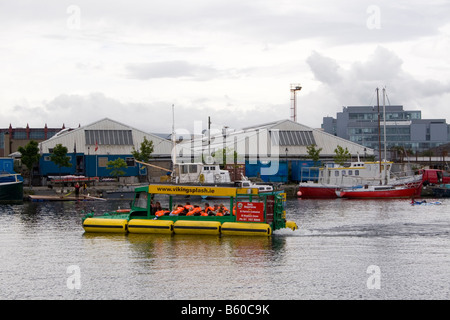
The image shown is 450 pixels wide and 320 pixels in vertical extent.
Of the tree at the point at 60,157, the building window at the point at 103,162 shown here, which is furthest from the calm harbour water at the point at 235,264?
the building window at the point at 103,162

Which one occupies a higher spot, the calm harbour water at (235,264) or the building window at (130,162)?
the building window at (130,162)

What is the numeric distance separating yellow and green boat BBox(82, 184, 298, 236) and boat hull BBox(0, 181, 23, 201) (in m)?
36.9

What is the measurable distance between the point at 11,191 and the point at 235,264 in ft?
169

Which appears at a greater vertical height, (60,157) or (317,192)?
(60,157)

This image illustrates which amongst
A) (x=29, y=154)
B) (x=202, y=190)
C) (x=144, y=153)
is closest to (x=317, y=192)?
(x=144, y=153)

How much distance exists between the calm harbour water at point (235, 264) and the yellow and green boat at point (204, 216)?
0.58m

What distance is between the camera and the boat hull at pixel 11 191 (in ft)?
236

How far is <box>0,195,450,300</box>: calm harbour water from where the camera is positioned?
23.3 meters

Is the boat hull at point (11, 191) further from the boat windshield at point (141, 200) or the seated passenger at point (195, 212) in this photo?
the seated passenger at point (195, 212)

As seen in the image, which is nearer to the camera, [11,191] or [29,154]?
[11,191]

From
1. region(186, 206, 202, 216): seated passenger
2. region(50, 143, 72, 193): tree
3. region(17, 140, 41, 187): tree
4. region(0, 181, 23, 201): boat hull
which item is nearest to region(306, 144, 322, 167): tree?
region(50, 143, 72, 193): tree

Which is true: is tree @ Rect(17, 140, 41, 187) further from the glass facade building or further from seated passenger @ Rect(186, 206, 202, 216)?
the glass facade building

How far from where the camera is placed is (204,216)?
1457 inches

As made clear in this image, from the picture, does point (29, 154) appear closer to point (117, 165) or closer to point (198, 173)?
point (117, 165)
